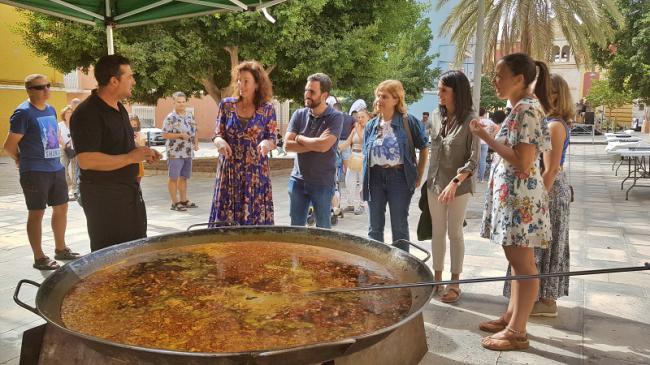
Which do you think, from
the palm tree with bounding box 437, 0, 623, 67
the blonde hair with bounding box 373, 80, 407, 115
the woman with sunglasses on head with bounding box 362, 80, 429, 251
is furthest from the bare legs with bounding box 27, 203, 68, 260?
the palm tree with bounding box 437, 0, 623, 67

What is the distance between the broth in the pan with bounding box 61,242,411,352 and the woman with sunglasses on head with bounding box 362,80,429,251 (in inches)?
65.5

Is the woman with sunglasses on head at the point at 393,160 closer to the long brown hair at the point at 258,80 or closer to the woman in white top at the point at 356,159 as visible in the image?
the long brown hair at the point at 258,80

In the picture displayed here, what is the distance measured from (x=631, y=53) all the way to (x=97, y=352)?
23033 millimetres

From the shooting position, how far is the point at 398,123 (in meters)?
4.13

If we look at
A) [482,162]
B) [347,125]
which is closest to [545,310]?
[347,125]

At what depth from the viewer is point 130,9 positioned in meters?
5.06

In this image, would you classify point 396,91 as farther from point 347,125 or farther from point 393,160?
point 347,125

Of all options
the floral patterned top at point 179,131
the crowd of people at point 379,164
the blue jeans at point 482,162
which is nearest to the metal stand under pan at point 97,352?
the crowd of people at point 379,164

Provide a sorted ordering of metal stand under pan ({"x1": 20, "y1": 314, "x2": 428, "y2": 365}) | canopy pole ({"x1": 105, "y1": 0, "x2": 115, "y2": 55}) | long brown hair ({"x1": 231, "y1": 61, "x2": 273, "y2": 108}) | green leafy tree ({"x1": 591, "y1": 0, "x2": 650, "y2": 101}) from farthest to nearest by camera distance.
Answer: green leafy tree ({"x1": 591, "y1": 0, "x2": 650, "y2": 101})
canopy pole ({"x1": 105, "y1": 0, "x2": 115, "y2": 55})
long brown hair ({"x1": 231, "y1": 61, "x2": 273, "y2": 108})
metal stand under pan ({"x1": 20, "y1": 314, "x2": 428, "y2": 365})

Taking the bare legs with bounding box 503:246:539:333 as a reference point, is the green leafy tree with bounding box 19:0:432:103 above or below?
above

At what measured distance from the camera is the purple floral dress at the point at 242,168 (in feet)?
12.0

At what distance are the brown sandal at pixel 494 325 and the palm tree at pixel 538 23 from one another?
1343 cm

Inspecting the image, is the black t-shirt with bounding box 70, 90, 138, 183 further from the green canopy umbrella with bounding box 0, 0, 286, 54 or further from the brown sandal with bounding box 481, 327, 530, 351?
the brown sandal with bounding box 481, 327, 530, 351

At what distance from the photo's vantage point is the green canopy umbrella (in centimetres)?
468
